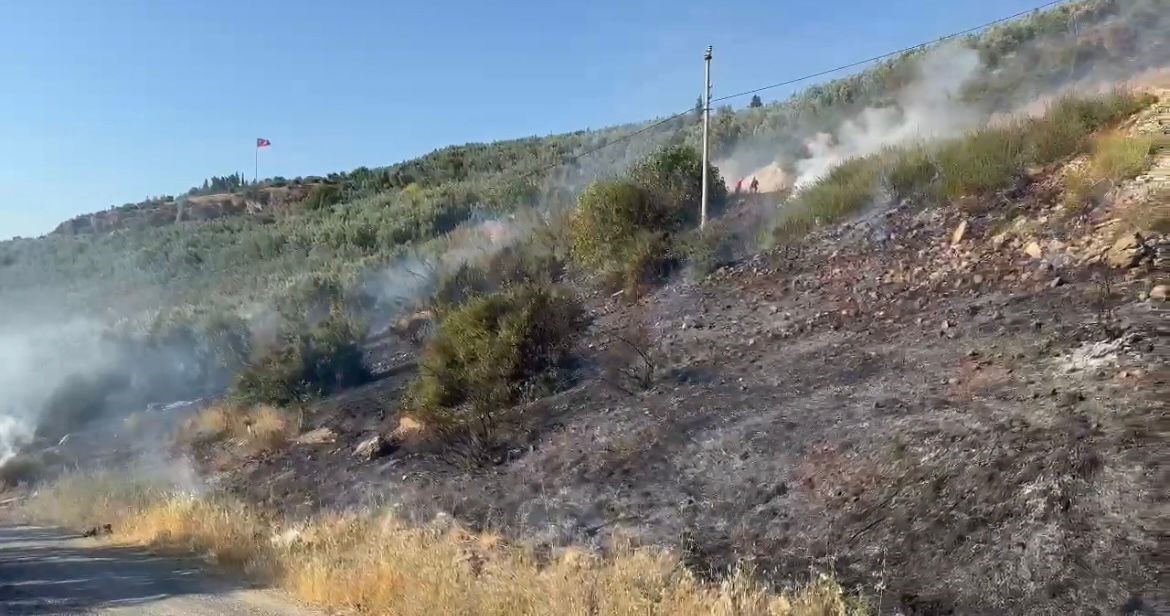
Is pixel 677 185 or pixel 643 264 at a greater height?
pixel 677 185

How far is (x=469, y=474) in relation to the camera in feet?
36.9

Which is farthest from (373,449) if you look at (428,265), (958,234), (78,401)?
(78,401)

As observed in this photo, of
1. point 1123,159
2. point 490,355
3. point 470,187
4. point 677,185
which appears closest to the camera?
point 1123,159

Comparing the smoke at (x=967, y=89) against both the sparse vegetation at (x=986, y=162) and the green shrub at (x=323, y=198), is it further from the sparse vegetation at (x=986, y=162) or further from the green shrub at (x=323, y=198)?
the green shrub at (x=323, y=198)

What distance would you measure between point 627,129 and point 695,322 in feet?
87.4

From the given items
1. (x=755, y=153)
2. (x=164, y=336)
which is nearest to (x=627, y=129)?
(x=755, y=153)

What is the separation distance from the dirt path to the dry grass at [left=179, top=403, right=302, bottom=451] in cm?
450

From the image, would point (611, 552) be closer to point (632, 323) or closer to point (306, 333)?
point (632, 323)

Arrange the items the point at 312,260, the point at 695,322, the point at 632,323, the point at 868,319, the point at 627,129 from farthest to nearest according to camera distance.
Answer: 1. the point at 627,129
2. the point at 312,260
3. the point at 632,323
4. the point at 695,322
5. the point at 868,319

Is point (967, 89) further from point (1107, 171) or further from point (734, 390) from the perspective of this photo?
point (734, 390)

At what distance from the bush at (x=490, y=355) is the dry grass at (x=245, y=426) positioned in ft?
9.89

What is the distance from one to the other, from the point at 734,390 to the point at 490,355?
4584mm

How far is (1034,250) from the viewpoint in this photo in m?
10.7

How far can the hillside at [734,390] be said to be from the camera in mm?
6668
